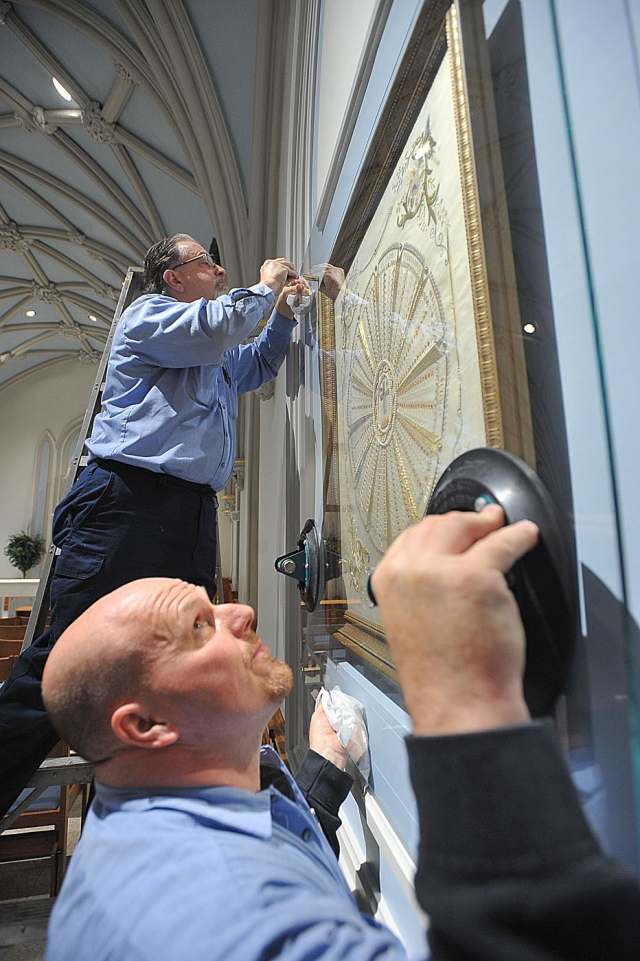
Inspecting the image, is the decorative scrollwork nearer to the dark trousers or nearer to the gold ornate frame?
the dark trousers

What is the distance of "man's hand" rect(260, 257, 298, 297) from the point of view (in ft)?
5.51

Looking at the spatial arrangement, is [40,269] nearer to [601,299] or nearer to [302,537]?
[302,537]

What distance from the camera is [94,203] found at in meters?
8.25

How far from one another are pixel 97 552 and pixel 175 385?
1.68 feet

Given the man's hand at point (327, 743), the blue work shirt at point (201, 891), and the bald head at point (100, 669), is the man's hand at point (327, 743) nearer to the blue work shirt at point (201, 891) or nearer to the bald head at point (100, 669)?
the blue work shirt at point (201, 891)

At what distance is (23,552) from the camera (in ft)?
47.4

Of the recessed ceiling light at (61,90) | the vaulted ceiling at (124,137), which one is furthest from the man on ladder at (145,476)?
the recessed ceiling light at (61,90)

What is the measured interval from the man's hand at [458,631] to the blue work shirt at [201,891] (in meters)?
0.24

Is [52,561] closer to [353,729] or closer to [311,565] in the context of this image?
[311,565]

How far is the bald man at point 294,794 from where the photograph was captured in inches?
14.0

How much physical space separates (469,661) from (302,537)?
128 centimetres

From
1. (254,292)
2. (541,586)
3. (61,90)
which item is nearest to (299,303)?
(254,292)

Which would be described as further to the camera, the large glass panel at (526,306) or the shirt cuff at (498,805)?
the large glass panel at (526,306)

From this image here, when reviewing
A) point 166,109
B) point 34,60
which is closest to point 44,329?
point 34,60
